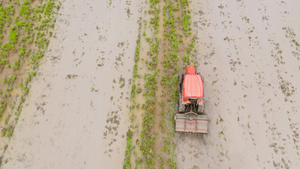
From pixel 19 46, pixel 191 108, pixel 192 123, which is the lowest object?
pixel 192 123

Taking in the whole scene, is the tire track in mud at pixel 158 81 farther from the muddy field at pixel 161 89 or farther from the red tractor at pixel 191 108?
the red tractor at pixel 191 108

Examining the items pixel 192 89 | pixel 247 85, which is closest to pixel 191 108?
pixel 192 89

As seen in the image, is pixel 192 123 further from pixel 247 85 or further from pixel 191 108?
pixel 247 85

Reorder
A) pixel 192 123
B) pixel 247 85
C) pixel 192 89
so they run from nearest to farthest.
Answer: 1. pixel 192 89
2. pixel 192 123
3. pixel 247 85

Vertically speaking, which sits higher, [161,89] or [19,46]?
[19,46]

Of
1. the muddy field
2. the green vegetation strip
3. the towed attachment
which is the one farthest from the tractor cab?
the green vegetation strip

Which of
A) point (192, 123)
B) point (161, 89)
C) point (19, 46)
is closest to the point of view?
point (192, 123)

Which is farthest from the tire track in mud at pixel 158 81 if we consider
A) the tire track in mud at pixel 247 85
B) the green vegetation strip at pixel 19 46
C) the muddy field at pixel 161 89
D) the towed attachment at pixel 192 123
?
the green vegetation strip at pixel 19 46
